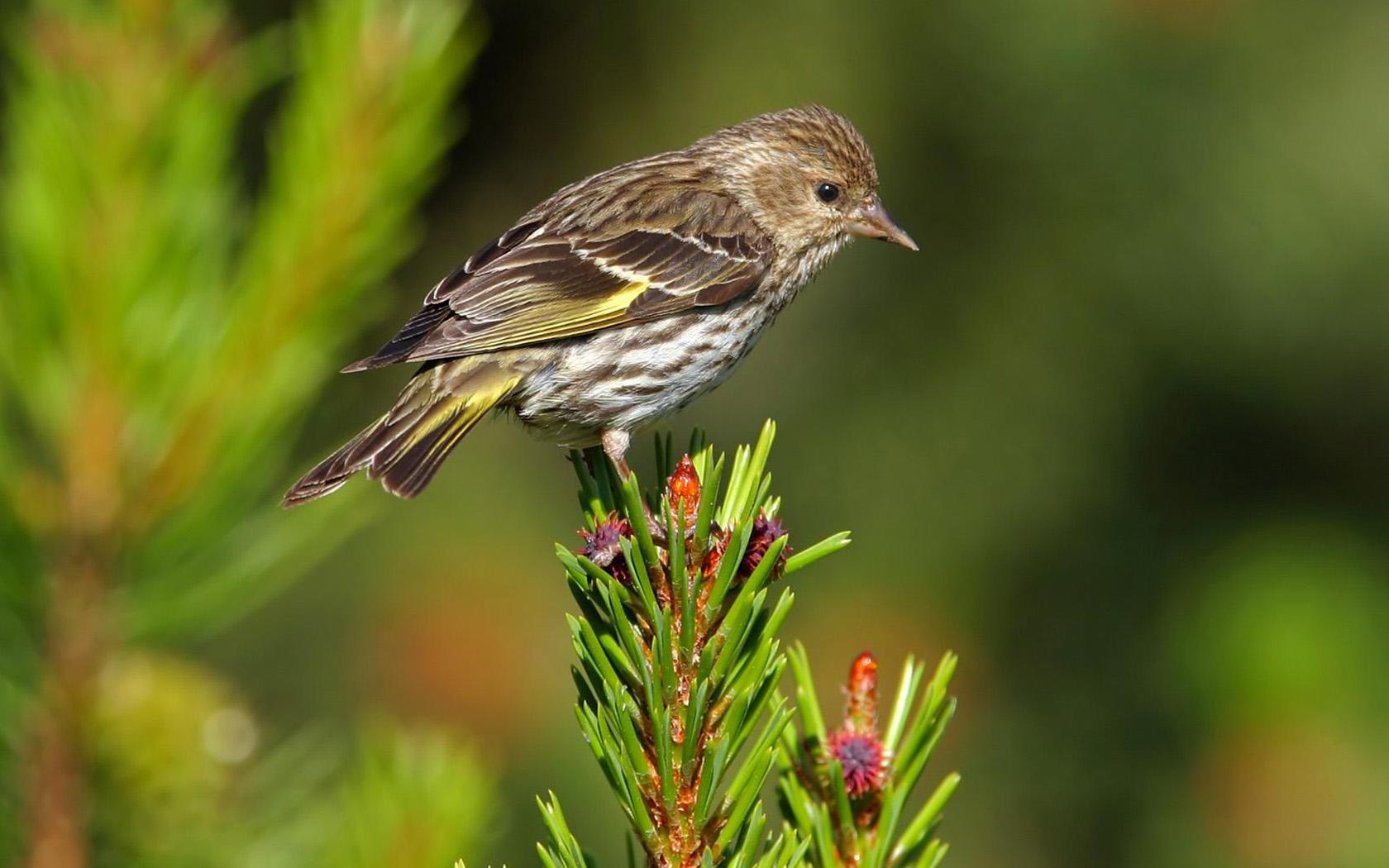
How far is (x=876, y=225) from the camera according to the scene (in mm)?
4270

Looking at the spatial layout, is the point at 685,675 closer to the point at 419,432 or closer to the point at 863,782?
the point at 863,782

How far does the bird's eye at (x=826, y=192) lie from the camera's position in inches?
173

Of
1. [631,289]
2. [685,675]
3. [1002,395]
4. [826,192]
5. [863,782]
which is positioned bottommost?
[863,782]

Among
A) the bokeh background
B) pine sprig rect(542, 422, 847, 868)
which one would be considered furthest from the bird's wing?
pine sprig rect(542, 422, 847, 868)

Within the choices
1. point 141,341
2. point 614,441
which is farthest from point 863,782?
point 614,441

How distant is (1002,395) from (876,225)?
0.64 meters

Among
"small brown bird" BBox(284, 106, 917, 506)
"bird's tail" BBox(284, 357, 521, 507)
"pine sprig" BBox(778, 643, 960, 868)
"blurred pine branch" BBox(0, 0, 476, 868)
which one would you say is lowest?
"pine sprig" BBox(778, 643, 960, 868)

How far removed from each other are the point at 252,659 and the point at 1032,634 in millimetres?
2273

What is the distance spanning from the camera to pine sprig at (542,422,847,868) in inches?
69.2

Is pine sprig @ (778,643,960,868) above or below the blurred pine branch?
below

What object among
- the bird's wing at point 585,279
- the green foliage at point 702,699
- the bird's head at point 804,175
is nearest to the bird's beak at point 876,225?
the bird's head at point 804,175

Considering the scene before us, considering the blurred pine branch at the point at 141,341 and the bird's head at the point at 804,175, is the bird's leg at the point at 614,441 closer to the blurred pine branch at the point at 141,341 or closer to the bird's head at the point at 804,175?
the bird's head at the point at 804,175

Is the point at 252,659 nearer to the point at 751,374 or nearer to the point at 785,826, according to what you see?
the point at 751,374

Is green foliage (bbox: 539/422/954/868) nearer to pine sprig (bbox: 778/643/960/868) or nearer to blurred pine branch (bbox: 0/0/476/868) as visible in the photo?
pine sprig (bbox: 778/643/960/868)
